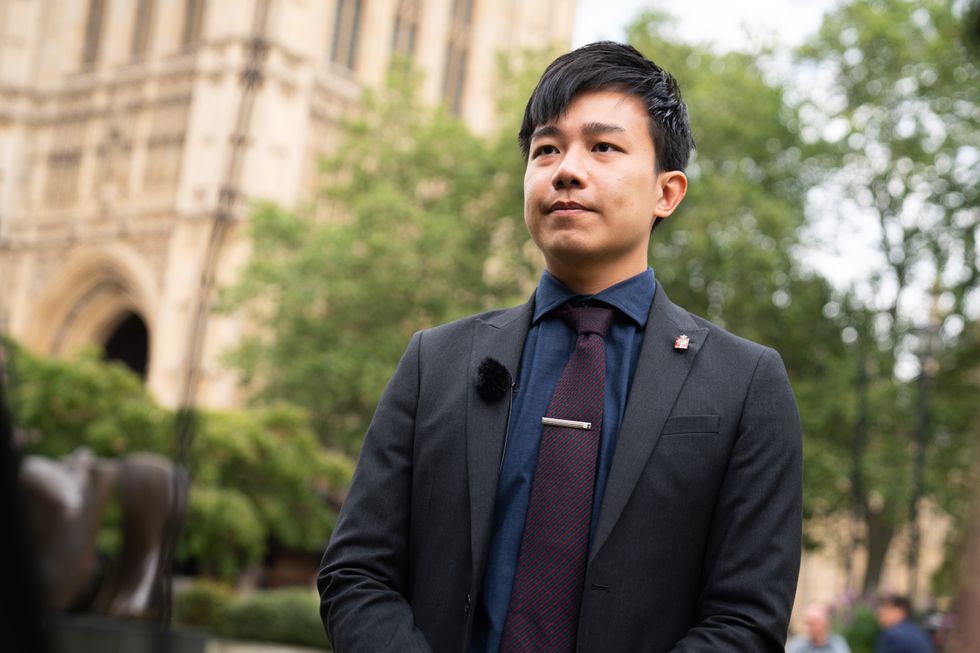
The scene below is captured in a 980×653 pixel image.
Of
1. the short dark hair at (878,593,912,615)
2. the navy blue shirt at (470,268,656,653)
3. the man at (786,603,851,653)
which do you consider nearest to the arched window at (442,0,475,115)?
the short dark hair at (878,593,912,615)

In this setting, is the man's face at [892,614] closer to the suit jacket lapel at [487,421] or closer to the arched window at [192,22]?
the suit jacket lapel at [487,421]

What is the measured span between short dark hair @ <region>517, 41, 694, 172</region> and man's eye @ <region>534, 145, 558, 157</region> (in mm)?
37

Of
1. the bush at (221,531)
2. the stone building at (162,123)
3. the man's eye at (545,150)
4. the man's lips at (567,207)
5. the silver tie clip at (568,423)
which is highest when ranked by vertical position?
the stone building at (162,123)

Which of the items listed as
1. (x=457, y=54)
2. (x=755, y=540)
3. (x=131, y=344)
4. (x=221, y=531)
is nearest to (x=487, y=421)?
(x=755, y=540)

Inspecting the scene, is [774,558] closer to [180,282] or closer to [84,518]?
[84,518]

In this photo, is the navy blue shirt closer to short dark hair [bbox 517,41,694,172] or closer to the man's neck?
the man's neck

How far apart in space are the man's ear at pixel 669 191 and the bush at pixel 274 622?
16116mm

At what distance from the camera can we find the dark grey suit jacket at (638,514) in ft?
6.30

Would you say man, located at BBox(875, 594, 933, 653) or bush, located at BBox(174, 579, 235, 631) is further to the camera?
bush, located at BBox(174, 579, 235, 631)

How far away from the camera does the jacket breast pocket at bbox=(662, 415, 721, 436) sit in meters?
2.00

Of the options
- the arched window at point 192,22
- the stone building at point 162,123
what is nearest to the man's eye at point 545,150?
the stone building at point 162,123

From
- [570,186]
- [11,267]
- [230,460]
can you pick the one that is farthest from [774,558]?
[11,267]

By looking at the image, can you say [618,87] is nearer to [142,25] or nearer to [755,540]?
[755,540]

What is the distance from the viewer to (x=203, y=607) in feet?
59.3
